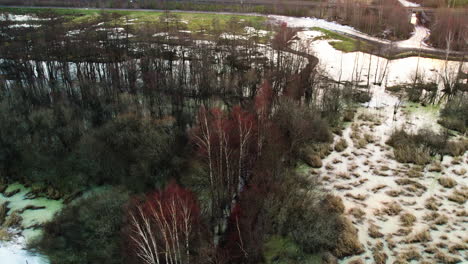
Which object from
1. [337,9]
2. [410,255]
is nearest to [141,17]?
[337,9]

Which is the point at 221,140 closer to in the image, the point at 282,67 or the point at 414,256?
the point at 414,256

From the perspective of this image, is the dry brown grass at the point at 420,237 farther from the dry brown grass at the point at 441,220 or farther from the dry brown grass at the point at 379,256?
the dry brown grass at the point at 379,256

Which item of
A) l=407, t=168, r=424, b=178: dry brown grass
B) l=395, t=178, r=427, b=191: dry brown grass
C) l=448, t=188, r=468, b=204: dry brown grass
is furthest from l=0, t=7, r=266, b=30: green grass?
l=448, t=188, r=468, b=204: dry brown grass

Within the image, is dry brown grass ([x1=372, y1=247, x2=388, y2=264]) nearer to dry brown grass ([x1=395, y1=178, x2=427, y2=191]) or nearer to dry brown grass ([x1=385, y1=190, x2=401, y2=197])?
dry brown grass ([x1=385, y1=190, x2=401, y2=197])

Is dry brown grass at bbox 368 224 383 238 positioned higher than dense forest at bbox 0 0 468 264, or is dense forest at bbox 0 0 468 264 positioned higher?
dense forest at bbox 0 0 468 264

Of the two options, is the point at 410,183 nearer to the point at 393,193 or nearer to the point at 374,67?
the point at 393,193

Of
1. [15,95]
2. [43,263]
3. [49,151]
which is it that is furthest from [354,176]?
[15,95]
